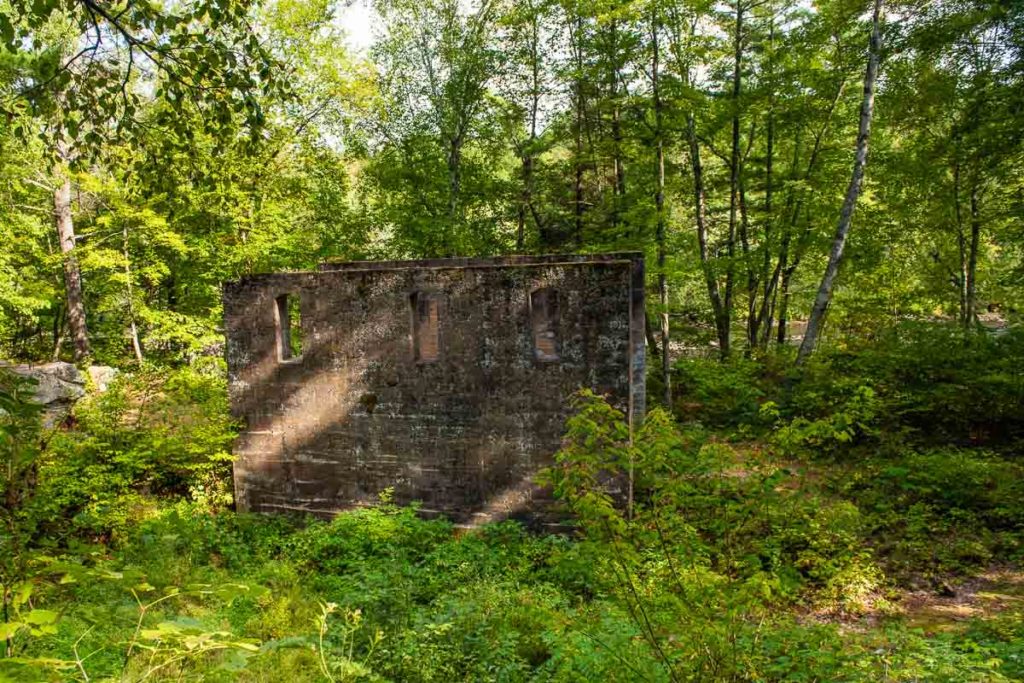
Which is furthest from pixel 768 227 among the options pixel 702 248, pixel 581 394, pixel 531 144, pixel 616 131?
pixel 581 394

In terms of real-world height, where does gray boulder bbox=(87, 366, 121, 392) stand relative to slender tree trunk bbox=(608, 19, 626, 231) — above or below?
below

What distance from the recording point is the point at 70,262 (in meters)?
13.5

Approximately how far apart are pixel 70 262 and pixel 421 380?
35.1 feet

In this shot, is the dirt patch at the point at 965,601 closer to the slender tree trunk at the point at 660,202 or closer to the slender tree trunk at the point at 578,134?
the slender tree trunk at the point at 660,202

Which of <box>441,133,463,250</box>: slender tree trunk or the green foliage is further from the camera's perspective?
<box>441,133,463,250</box>: slender tree trunk

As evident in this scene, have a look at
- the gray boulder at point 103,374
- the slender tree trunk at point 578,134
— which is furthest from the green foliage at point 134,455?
the slender tree trunk at point 578,134

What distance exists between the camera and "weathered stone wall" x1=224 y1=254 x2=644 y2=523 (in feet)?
25.3

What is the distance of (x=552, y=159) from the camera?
17.6 meters

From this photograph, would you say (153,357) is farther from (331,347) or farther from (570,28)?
(570,28)

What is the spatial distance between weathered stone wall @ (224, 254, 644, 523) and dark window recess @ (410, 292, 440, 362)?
0.09 metres

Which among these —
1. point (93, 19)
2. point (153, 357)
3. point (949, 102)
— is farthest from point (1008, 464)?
point (153, 357)

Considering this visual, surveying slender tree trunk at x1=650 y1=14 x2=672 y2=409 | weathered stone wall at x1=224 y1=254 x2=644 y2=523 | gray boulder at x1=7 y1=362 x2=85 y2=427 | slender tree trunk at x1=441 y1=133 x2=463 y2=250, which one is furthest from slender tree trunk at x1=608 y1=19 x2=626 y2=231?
gray boulder at x1=7 y1=362 x2=85 y2=427

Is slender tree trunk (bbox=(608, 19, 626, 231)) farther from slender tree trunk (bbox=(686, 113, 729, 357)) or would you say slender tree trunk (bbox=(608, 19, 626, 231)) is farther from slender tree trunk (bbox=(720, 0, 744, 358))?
slender tree trunk (bbox=(720, 0, 744, 358))

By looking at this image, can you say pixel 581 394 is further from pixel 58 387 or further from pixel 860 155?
pixel 58 387
